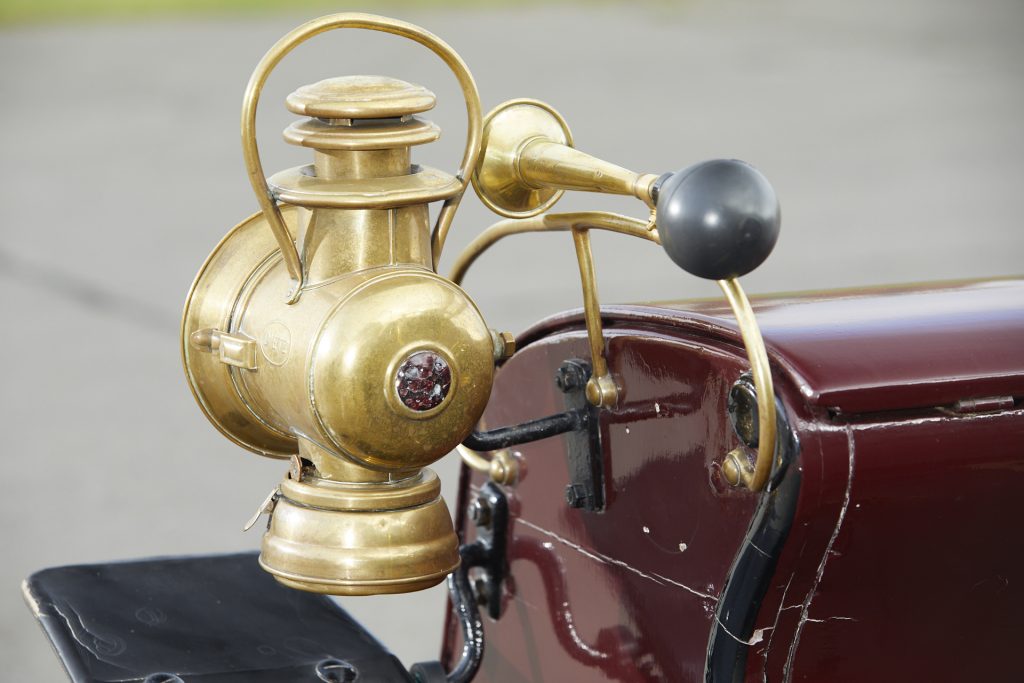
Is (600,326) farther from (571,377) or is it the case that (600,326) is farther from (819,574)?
(819,574)

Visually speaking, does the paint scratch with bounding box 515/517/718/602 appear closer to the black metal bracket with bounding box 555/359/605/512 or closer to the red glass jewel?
the black metal bracket with bounding box 555/359/605/512

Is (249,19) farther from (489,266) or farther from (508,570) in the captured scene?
(508,570)

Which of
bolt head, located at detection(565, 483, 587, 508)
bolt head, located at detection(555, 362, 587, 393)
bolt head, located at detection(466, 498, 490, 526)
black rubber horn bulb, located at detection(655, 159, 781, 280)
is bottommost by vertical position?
bolt head, located at detection(466, 498, 490, 526)

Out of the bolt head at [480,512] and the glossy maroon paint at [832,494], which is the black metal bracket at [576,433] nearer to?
the glossy maroon paint at [832,494]

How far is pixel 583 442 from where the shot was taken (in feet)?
3.62

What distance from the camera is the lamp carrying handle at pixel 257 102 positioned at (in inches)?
37.4

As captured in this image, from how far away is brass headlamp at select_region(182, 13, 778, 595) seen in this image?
0.93 metres

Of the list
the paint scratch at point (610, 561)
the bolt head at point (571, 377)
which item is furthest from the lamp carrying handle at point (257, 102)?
the paint scratch at point (610, 561)

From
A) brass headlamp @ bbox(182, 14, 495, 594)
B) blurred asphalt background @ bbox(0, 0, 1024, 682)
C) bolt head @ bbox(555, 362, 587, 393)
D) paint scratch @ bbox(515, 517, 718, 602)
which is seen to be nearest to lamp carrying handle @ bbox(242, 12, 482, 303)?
brass headlamp @ bbox(182, 14, 495, 594)

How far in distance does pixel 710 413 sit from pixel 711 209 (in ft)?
0.58

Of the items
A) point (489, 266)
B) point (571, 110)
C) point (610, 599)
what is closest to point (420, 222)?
point (610, 599)

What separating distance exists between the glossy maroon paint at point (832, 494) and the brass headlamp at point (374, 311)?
46mm

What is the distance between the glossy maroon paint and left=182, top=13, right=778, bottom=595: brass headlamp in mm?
46

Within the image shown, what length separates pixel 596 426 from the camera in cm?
110
